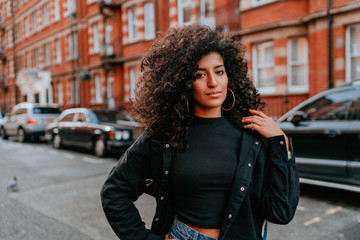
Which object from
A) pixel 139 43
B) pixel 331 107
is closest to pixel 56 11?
pixel 139 43

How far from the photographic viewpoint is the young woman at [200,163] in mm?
1706

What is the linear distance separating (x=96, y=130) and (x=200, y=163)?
9.52 metres

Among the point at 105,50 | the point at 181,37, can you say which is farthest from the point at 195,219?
the point at 105,50

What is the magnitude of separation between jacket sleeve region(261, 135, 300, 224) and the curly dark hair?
248 millimetres

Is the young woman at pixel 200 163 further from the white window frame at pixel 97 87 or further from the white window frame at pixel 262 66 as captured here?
the white window frame at pixel 97 87

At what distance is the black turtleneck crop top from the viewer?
1691 millimetres

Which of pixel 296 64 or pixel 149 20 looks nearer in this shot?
pixel 296 64

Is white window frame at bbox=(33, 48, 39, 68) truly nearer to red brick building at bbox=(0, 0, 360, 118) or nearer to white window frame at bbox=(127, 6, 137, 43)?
red brick building at bbox=(0, 0, 360, 118)

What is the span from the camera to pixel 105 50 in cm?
2342

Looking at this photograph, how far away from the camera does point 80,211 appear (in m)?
5.36

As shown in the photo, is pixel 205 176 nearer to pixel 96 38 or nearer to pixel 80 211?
pixel 80 211

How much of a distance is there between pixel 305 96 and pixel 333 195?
7.45 m

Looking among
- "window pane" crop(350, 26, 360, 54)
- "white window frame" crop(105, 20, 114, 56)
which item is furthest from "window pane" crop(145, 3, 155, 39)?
"window pane" crop(350, 26, 360, 54)

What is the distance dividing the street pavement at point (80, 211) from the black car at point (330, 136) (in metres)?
0.47
